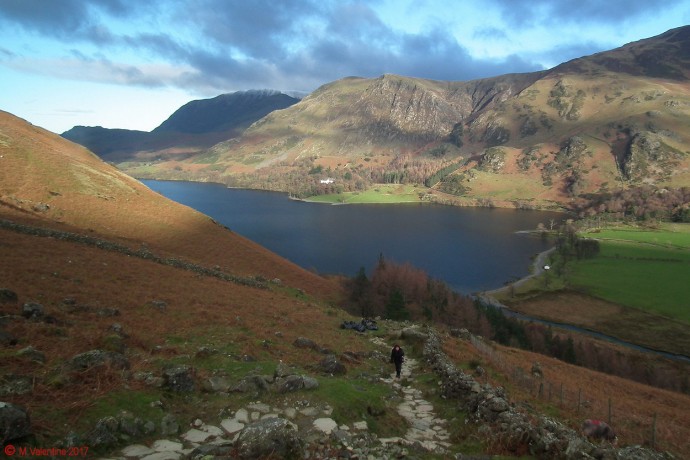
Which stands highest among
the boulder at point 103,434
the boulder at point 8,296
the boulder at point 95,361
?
the boulder at point 8,296

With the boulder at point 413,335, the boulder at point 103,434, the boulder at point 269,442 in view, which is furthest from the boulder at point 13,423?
the boulder at point 413,335

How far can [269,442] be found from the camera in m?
10.8

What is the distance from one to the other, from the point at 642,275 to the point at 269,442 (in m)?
177

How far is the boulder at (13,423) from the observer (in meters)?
8.89

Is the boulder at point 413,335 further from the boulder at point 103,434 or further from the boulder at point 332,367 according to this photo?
the boulder at point 103,434

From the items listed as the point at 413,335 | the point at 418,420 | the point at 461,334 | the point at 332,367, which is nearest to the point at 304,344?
the point at 332,367

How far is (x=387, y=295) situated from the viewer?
276ft

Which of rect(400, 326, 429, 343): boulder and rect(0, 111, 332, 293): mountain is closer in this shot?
rect(400, 326, 429, 343): boulder

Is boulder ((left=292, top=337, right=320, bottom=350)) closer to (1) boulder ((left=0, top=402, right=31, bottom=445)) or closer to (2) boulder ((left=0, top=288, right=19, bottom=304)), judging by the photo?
(2) boulder ((left=0, top=288, right=19, bottom=304))

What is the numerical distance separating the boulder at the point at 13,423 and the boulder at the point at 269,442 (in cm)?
491

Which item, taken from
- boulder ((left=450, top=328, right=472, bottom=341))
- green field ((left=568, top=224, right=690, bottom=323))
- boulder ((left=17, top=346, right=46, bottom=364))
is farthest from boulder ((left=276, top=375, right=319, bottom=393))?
green field ((left=568, top=224, right=690, bottom=323))

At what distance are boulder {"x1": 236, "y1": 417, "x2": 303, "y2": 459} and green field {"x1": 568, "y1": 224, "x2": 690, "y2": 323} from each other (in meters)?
141

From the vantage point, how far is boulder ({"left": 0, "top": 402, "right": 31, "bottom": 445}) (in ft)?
29.2

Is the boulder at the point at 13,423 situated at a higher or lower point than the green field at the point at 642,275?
higher
